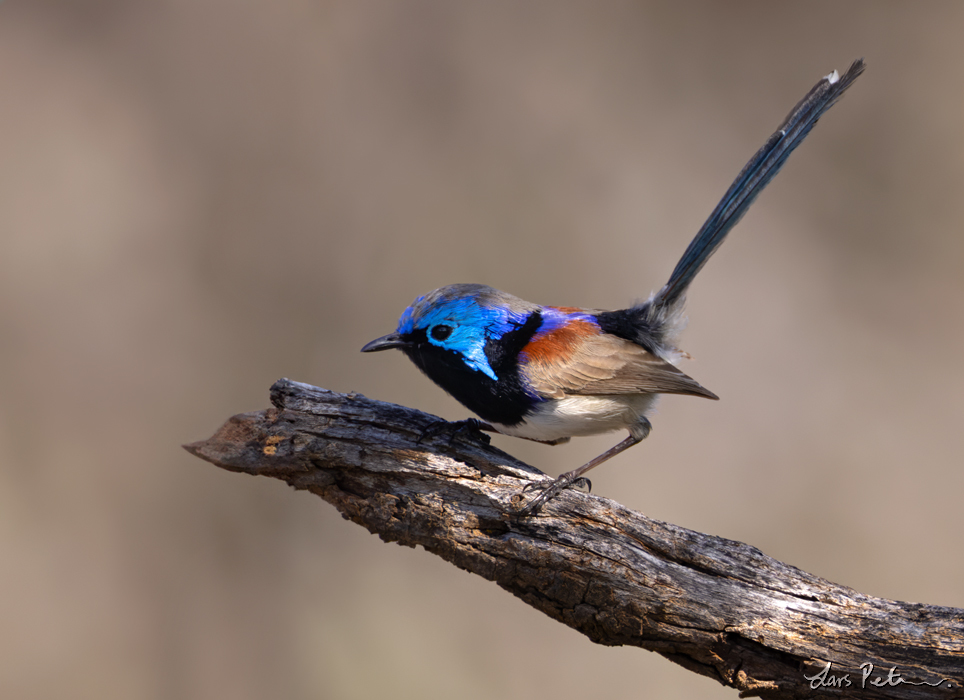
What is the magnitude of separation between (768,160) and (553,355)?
1.27 metres

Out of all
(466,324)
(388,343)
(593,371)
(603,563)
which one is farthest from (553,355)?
(603,563)

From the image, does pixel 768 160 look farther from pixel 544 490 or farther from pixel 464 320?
pixel 544 490

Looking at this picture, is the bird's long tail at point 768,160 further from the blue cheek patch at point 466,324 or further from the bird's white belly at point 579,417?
the blue cheek patch at point 466,324

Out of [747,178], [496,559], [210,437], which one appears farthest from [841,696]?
[210,437]

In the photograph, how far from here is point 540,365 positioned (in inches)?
108

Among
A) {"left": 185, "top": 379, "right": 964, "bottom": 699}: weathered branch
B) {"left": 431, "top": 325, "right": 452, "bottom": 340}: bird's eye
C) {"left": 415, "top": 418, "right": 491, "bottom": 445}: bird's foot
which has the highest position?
{"left": 431, "top": 325, "right": 452, "bottom": 340}: bird's eye

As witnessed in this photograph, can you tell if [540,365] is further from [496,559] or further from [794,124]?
[794,124]

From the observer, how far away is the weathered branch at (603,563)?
2301 mm

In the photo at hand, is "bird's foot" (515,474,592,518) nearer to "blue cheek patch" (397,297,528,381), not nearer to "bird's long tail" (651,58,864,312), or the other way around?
"blue cheek patch" (397,297,528,381)

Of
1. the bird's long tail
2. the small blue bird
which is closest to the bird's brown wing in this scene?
the small blue bird

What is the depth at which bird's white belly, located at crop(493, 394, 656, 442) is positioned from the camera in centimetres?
271

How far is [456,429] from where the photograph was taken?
2840 mm

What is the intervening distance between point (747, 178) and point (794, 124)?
11.7 inches
